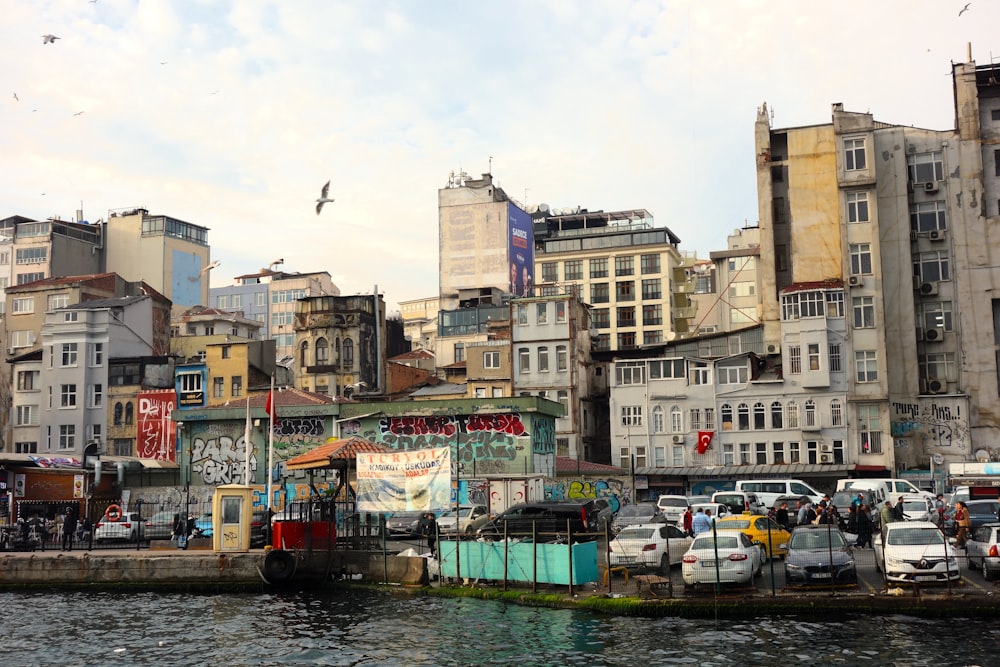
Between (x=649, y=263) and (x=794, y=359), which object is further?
(x=649, y=263)

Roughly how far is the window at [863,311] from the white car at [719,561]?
43.2 meters

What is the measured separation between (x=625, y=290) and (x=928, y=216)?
5555 cm

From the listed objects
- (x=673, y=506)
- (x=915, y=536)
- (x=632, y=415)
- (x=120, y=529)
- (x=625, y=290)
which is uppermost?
(x=625, y=290)

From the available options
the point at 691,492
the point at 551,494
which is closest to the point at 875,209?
the point at 691,492

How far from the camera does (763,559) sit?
115 ft

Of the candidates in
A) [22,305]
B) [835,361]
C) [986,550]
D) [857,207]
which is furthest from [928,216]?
[22,305]

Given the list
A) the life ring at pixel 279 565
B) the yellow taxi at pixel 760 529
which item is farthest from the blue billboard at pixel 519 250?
the yellow taxi at pixel 760 529

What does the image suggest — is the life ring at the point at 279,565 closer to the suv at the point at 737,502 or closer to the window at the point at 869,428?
the suv at the point at 737,502

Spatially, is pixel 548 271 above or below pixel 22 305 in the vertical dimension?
above

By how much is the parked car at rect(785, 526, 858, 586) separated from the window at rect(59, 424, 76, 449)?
6652 centimetres

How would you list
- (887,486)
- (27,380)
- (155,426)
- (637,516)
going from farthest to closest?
(27,380)
(155,426)
(887,486)
(637,516)

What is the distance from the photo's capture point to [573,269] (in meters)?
130

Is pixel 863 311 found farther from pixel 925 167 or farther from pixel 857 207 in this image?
pixel 925 167

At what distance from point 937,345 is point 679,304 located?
5340cm
